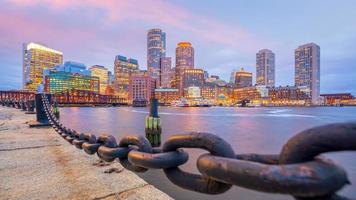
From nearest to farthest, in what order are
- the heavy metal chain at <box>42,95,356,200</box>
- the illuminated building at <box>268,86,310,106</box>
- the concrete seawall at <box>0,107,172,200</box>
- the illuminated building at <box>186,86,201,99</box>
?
the heavy metal chain at <box>42,95,356,200</box>
the concrete seawall at <box>0,107,172,200</box>
the illuminated building at <box>268,86,310,106</box>
the illuminated building at <box>186,86,201,99</box>

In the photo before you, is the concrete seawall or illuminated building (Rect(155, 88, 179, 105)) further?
illuminated building (Rect(155, 88, 179, 105))

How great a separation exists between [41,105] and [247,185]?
37.6 ft

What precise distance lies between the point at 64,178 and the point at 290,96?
19124 cm

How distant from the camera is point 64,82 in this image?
541ft

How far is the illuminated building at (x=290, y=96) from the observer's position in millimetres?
172500

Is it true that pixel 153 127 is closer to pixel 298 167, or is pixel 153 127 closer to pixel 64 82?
pixel 298 167

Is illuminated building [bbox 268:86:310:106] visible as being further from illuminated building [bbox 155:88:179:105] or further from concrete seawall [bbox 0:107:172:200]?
concrete seawall [bbox 0:107:172:200]

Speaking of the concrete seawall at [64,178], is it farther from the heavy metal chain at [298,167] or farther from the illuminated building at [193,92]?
the illuminated building at [193,92]

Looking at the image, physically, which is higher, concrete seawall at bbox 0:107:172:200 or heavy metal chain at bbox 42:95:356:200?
heavy metal chain at bbox 42:95:356:200

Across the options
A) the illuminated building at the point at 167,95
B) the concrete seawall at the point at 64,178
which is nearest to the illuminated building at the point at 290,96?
the illuminated building at the point at 167,95

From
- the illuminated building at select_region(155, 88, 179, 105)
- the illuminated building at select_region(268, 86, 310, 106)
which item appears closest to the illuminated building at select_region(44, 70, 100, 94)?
the illuminated building at select_region(155, 88, 179, 105)

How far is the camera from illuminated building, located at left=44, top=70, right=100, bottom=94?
160 m

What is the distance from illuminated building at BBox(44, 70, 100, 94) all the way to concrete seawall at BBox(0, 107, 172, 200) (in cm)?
16768

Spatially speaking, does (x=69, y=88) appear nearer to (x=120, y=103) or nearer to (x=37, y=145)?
(x=120, y=103)
